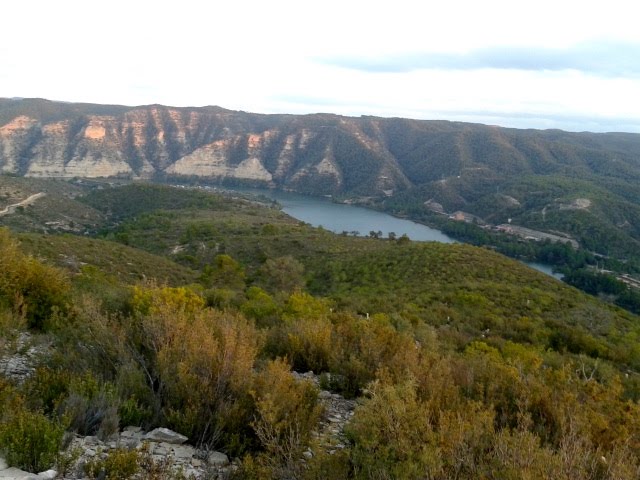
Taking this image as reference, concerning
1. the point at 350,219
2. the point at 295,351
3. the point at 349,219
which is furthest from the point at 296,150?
the point at 295,351

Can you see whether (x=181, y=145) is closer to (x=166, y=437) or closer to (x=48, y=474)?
(x=166, y=437)

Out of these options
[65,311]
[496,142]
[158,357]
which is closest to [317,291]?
[65,311]

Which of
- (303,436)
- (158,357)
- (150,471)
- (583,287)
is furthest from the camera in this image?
(583,287)

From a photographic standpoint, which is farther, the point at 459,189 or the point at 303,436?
the point at 459,189

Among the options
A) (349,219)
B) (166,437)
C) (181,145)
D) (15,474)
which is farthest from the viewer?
(181,145)

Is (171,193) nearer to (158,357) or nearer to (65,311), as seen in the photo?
(65,311)

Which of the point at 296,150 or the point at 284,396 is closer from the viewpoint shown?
the point at 284,396
